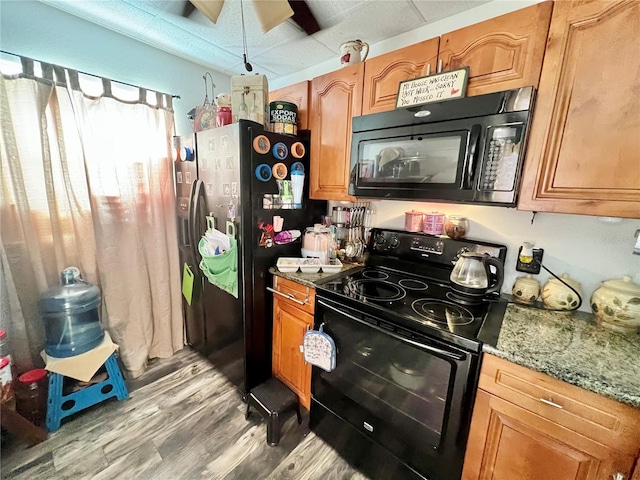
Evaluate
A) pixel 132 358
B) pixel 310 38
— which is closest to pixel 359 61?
pixel 310 38

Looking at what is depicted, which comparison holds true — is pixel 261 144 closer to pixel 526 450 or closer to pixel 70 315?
pixel 70 315

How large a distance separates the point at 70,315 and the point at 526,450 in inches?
92.5

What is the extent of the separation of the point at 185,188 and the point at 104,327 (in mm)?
1153

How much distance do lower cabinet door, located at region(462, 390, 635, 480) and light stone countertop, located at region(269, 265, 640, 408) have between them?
0.59 ft

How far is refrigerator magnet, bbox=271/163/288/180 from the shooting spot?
Result: 5.17ft

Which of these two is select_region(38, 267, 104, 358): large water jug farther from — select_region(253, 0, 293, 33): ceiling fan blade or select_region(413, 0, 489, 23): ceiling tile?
select_region(413, 0, 489, 23): ceiling tile

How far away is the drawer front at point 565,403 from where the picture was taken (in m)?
0.71

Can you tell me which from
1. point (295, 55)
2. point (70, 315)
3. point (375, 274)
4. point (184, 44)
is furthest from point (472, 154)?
point (70, 315)

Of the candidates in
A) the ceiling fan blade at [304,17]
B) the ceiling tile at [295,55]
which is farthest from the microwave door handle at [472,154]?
the ceiling tile at [295,55]

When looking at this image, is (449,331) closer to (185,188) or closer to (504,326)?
(504,326)

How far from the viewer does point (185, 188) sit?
1.96 m

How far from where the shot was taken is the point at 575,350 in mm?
883

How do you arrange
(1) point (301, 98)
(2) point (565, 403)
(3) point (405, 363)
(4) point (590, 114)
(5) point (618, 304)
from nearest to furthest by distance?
1. (2) point (565, 403)
2. (4) point (590, 114)
3. (5) point (618, 304)
4. (3) point (405, 363)
5. (1) point (301, 98)

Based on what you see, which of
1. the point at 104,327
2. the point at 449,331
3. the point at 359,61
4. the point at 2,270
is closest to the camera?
the point at 449,331
